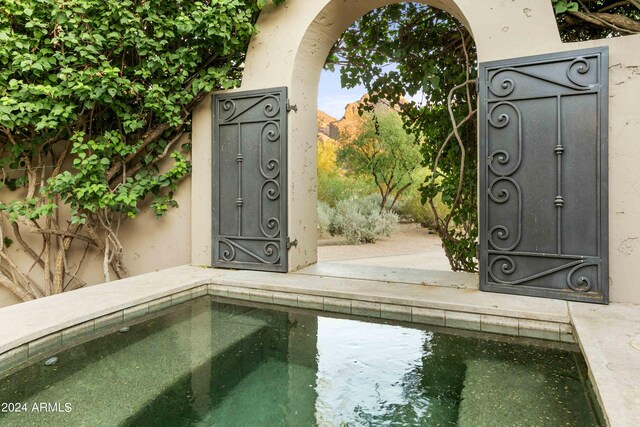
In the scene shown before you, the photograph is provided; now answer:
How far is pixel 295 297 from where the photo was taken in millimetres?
2820

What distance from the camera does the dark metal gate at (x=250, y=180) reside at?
3422mm

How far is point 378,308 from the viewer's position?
256cm

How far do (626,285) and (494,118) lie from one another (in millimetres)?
1265

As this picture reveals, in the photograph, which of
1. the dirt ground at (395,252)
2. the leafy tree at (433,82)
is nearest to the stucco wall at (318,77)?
the leafy tree at (433,82)

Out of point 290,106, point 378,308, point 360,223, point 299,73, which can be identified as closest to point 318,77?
point 299,73

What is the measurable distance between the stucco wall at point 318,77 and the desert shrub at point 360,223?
4973 mm

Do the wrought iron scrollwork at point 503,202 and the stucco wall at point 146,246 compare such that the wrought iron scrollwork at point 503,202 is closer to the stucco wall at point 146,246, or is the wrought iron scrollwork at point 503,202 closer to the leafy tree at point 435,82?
the leafy tree at point 435,82

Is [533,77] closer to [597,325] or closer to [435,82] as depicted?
[435,82]

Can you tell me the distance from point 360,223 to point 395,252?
133cm

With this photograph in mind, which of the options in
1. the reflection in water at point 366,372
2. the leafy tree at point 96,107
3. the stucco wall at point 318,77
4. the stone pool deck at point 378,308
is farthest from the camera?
the leafy tree at point 96,107

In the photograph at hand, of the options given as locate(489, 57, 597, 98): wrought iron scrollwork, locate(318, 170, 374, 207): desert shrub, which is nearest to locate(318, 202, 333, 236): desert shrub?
locate(318, 170, 374, 207): desert shrub

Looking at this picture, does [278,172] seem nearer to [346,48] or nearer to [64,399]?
[346,48]

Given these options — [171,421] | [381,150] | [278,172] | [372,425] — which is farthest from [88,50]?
[381,150]

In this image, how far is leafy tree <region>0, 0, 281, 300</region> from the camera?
3.05m
